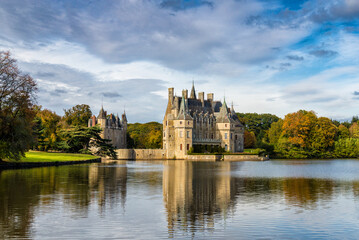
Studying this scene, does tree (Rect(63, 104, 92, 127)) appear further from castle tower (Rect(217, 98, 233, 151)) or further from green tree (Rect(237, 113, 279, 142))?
green tree (Rect(237, 113, 279, 142))

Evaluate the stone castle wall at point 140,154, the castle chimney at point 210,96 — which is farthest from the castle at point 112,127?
the castle chimney at point 210,96

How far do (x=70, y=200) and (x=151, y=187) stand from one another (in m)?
5.99

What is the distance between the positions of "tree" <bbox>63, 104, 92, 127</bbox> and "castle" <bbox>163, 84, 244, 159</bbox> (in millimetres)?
17519

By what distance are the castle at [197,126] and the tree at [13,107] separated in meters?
43.8

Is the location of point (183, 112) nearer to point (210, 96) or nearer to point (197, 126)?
point (197, 126)

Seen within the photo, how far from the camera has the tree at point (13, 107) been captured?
31.9 m

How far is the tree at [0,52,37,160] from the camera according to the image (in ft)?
105

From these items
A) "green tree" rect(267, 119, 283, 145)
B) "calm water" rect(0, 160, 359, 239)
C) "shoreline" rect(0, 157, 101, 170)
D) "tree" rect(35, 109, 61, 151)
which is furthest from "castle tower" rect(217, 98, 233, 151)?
"calm water" rect(0, 160, 359, 239)

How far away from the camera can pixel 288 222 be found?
39.2 feet

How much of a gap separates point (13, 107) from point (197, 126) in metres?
51.4

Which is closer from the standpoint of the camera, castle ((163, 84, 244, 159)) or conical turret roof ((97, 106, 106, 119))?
castle ((163, 84, 244, 159))

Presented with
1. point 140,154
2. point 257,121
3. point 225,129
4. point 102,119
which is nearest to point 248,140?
point 257,121

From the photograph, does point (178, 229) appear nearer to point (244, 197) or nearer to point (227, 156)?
point (244, 197)

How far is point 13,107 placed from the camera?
1289 inches
